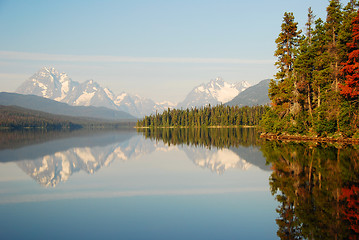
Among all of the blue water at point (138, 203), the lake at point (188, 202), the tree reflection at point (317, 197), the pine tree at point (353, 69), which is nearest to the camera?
the tree reflection at point (317, 197)

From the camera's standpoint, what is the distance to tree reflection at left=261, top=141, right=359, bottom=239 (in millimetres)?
14602

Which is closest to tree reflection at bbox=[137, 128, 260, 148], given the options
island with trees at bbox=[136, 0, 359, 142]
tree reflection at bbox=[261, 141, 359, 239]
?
island with trees at bbox=[136, 0, 359, 142]

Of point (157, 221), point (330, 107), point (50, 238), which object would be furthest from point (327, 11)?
point (50, 238)

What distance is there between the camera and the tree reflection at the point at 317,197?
14.6 m

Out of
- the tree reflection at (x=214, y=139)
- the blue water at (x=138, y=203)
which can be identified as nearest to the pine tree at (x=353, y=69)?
the tree reflection at (x=214, y=139)

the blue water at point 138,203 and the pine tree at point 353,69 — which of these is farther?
the pine tree at point 353,69

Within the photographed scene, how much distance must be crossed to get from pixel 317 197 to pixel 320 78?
4631 centimetres

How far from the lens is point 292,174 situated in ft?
89.4

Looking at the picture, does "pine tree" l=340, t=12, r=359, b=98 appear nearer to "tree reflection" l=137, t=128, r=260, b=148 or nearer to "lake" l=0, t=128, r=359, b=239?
"tree reflection" l=137, t=128, r=260, b=148

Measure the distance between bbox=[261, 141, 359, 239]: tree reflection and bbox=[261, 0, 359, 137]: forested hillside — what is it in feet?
83.2

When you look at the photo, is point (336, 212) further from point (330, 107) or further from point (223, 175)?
point (330, 107)

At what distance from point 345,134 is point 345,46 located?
15.2m

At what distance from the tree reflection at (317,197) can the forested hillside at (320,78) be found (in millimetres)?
25367

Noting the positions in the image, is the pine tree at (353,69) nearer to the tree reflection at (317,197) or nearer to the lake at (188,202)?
the lake at (188,202)
